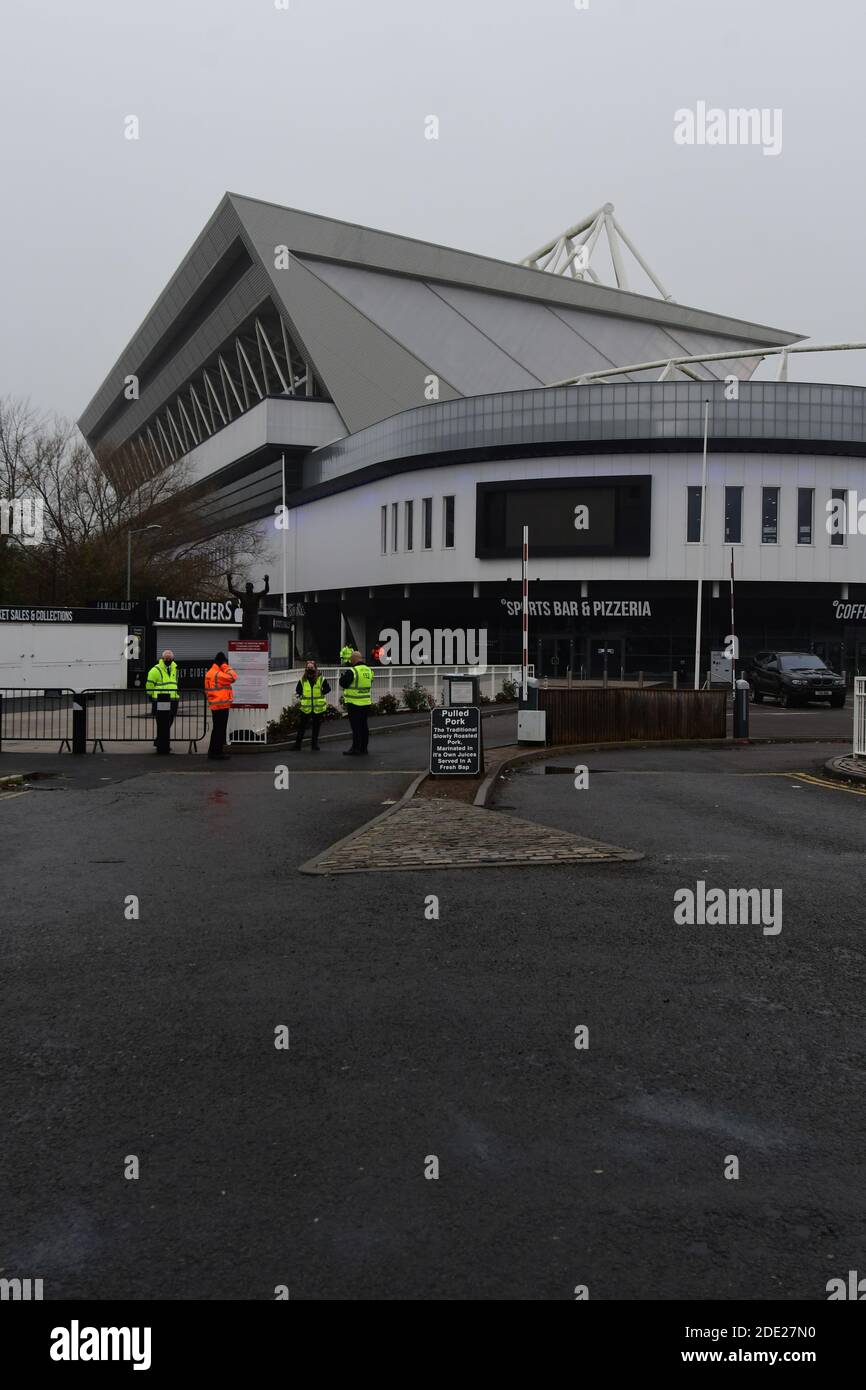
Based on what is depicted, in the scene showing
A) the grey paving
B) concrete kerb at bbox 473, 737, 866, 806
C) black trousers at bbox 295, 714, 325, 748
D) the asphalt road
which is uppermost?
black trousers at bbox 295, 714, 325, 748

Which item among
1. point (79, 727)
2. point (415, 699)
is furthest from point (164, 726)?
point (415, 699)

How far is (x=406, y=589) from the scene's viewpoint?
58.6 meters

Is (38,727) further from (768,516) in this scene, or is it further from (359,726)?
(768,516)

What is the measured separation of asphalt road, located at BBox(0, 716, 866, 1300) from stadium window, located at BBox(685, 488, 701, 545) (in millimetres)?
43164

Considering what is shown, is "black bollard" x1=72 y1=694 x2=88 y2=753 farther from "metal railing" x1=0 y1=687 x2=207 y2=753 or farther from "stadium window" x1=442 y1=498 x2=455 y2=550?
"stadium window" x1=442 y1=498 x2=455 y2=550

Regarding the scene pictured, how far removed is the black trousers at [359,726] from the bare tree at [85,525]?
3463 cm

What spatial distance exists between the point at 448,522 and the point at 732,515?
1414 cm

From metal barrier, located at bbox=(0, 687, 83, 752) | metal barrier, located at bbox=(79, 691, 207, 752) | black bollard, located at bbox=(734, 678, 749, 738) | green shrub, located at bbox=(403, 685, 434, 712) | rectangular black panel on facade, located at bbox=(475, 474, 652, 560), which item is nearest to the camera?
metal barrier, located at bbox=(0, 687, 83, 752)

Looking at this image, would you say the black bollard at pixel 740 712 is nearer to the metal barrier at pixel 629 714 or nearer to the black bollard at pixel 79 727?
the metal barrier at pixel 629 714

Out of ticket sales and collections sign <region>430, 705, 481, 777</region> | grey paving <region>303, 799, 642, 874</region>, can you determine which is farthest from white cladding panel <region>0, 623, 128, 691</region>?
grey paving <region>303, 799, 642, 874</region>

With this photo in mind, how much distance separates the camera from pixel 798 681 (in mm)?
35688

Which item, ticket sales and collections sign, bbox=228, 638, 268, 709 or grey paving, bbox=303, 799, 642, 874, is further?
ticket sales and collections sign, bbox=228, 638, 268, 709

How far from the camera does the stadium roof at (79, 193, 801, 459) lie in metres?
66.9
